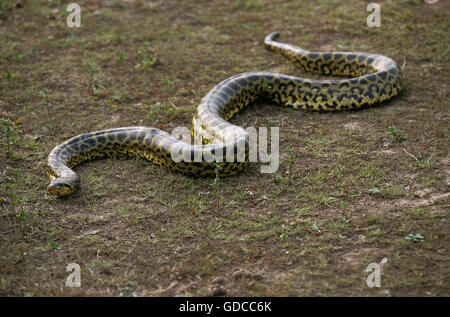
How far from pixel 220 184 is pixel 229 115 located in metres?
2.50

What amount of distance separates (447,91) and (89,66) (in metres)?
9.04

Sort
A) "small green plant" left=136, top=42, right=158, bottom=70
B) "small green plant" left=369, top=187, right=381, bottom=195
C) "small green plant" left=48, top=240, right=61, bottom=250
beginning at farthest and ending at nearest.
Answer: "small green plant" left=136, top=42, right=158, bottom=70 → "small green plant" left=369, top=187, right=381, bottom=195 → "small green plant" left=48, top=240, right=61, bottom=250

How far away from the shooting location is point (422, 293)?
219 inches

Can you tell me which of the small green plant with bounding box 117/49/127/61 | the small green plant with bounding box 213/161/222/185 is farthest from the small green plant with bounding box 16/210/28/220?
the small green plant with bounding box 117/49/127/61

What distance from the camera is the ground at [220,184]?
6.11 meters

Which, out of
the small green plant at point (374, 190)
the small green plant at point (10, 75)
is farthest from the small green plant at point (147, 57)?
the small green plant at point (374, 190)

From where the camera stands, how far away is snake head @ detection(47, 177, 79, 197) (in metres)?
7.58

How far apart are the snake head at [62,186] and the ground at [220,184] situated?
0.52ft

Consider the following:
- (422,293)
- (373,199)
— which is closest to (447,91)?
(373,199)

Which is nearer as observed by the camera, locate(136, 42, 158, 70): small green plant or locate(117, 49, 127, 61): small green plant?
locate(136, 42, 158, 70): small green plant

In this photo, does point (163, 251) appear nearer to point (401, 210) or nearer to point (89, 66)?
point (401, 210)

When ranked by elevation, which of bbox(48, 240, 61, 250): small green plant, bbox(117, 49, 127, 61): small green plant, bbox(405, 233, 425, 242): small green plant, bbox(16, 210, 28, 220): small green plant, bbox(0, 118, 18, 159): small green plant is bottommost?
bbox(405, 233, 425, 242): small green plant

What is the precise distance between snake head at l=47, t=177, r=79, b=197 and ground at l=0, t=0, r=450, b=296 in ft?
0.52

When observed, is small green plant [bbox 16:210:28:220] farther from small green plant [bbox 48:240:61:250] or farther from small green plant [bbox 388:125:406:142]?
small green plant [bbox 388:125:406:142]
